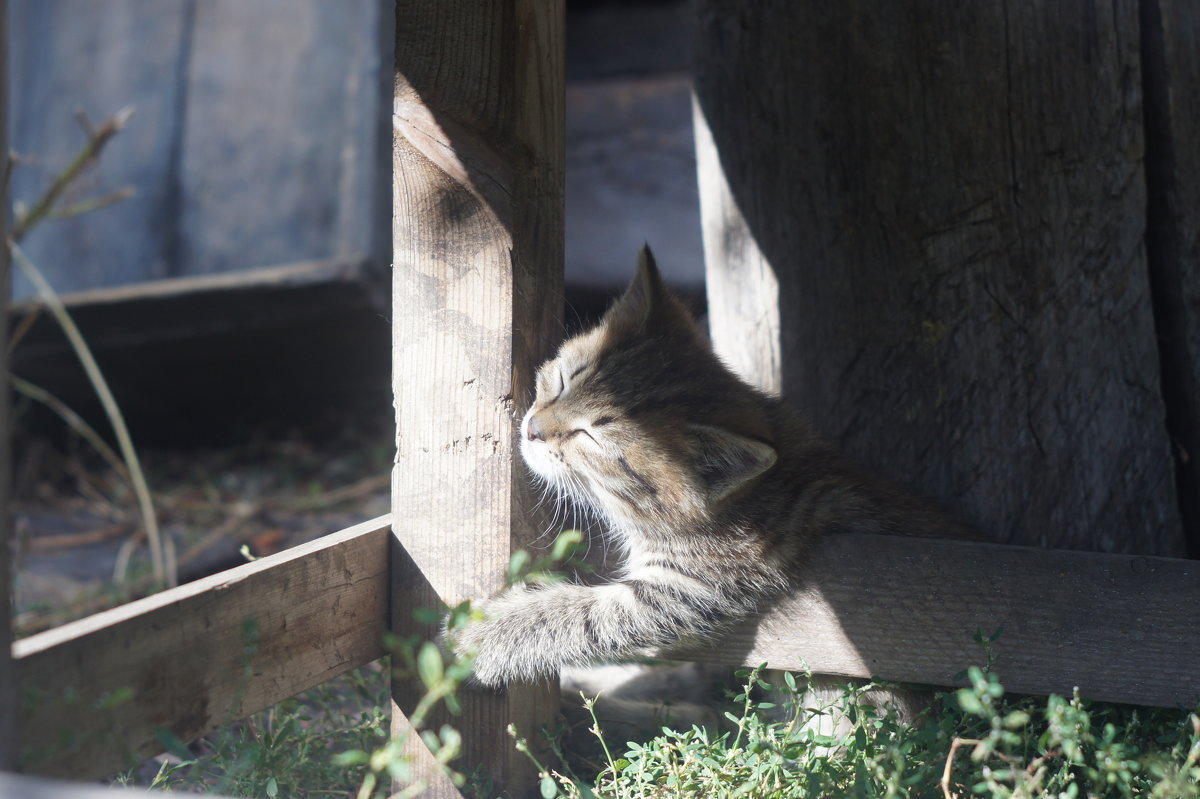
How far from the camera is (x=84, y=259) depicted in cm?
652

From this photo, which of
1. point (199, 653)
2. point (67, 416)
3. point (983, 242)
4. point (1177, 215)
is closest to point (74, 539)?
point (67, 416)

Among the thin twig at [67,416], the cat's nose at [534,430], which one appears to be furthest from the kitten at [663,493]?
the thin twig at [67,416]

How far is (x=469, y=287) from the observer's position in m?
2.36

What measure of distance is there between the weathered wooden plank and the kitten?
326mm

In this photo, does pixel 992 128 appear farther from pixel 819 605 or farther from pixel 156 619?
pixel 156 619

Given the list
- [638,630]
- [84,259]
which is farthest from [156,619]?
[84,259]

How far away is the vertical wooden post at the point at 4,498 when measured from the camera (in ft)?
4.00

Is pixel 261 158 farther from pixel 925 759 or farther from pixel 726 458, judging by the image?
pixel 925 759

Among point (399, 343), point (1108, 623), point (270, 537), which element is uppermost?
point (399, 343)

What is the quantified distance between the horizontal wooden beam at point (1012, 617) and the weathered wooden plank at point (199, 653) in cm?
113

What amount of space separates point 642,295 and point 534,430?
0.66m

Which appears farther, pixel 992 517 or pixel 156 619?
pixel 992 517

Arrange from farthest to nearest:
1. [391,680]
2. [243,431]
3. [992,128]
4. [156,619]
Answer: [243,431] < [992,128] < [391,680] < [156,619]

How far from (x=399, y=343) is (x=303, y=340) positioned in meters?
3.70
